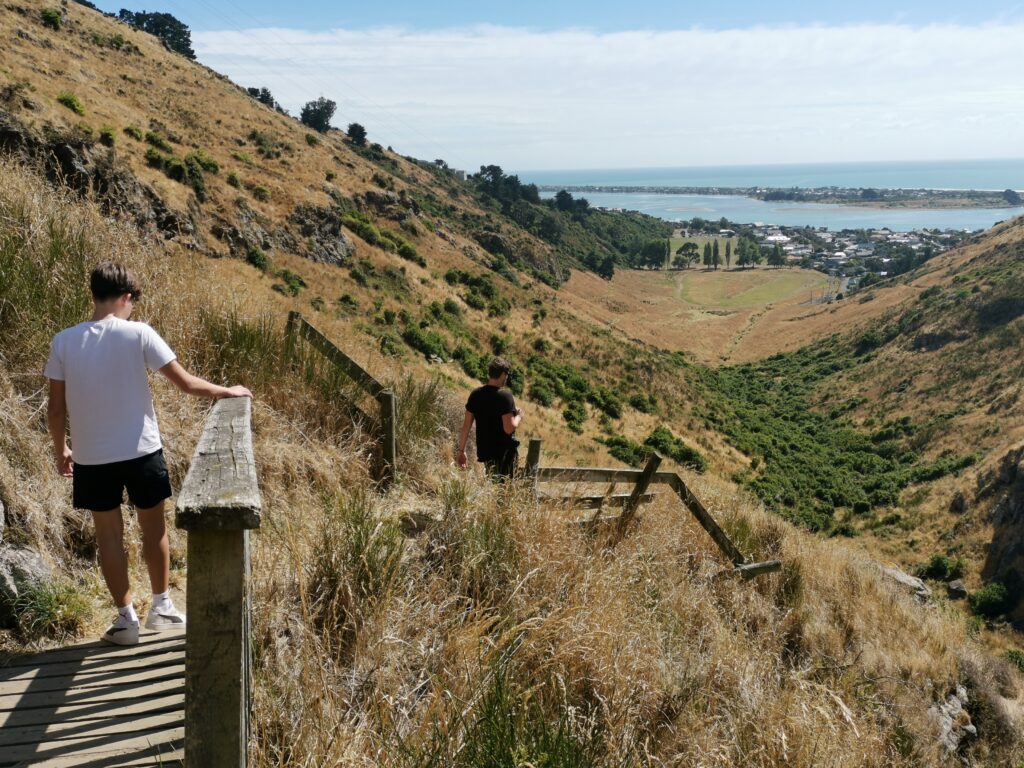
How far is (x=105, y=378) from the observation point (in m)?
3.08

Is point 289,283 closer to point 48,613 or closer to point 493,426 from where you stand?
point 493,426

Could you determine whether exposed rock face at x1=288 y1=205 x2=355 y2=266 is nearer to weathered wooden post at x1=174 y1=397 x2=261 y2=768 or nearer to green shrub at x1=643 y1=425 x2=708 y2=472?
green shrub at x1=643 y1=425 x2=708 y2=472

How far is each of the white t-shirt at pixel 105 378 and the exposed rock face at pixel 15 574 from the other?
76cm

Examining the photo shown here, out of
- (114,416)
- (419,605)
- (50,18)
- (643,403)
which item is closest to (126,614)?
(114,416)

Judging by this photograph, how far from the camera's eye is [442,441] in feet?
25.4

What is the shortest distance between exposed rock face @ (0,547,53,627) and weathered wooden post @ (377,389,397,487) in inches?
129

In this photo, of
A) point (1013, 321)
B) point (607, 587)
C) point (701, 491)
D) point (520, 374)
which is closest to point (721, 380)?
point (1013, 321)

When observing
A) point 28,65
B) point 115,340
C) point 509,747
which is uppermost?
point 28,65

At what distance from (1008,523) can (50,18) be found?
69.7 meters

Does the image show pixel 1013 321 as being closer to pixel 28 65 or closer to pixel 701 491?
pixel 701 491

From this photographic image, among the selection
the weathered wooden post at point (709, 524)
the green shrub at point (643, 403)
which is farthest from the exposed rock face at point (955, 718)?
the green shrub at point (643, 403)

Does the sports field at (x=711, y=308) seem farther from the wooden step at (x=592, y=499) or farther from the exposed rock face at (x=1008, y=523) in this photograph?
the wooden step at (x=592, y=499)

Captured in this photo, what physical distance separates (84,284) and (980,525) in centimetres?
5098

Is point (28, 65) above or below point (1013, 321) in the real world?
above
